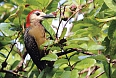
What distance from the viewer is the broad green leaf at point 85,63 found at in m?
2.33

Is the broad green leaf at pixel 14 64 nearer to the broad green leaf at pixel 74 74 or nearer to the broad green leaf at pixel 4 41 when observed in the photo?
the broad green leaf at pixel 4 41

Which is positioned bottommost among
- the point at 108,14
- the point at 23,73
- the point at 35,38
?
the point at 23,73

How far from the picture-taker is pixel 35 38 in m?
4.07

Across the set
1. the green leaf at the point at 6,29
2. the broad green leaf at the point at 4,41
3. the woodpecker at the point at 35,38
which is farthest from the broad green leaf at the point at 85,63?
the green leaf at the point at 6,29

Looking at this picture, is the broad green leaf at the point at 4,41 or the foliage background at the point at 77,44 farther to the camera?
the broad green leaf at the point at 4,41

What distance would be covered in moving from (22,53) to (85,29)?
125 centimetres

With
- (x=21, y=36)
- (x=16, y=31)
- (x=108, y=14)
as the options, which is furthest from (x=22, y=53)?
(x=108, y=14)

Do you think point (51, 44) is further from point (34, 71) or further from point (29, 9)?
point (29, 9)

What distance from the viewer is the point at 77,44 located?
246cm

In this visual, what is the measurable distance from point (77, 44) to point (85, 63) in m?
0.17

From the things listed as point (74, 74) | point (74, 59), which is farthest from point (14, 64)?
point (74, 74)

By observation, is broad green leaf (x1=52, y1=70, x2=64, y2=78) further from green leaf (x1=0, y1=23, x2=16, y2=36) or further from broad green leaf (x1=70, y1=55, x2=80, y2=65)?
green leaf (x1=0, y1=23, x2=16, y2=36)

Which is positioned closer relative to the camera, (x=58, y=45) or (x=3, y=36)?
(x=58, y=45)

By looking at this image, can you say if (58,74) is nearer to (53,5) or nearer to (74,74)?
(74,74)
